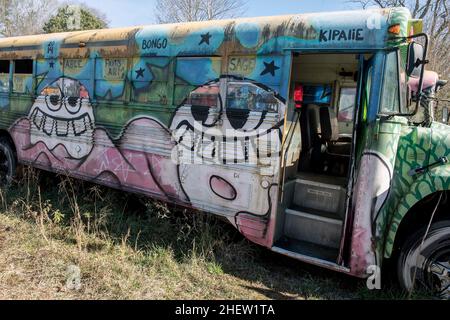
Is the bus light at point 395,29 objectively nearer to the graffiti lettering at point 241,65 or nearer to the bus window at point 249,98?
the bus window at point 249,98

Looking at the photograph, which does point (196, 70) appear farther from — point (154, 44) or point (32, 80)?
point (32, 80)

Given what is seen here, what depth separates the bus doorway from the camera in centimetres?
412

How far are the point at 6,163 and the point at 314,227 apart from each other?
5.75 metres

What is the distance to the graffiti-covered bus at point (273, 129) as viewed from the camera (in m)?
3.53

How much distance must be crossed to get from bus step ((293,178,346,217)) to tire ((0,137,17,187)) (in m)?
5.08

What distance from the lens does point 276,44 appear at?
3965 mm

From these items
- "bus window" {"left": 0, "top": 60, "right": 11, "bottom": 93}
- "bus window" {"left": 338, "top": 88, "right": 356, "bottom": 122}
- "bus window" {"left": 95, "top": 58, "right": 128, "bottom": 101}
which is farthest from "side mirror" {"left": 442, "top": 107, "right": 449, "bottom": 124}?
"bus window" {"left": 0, "top": 60, "right": 11, "bottom": 93}

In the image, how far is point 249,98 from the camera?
13.5ft

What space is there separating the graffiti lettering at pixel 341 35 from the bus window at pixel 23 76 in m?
4.84

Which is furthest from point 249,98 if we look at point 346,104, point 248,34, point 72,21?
point 72,21
